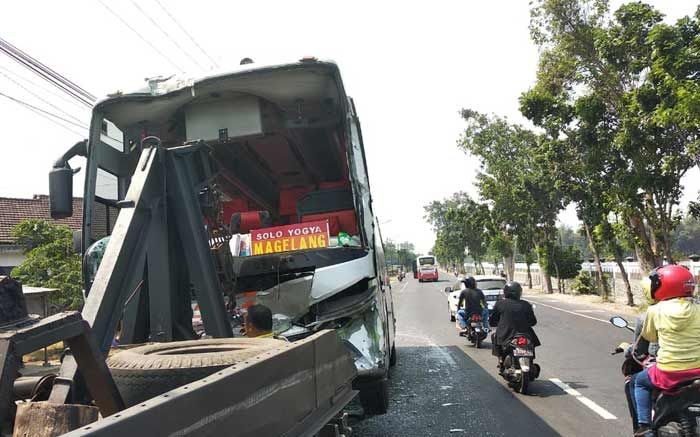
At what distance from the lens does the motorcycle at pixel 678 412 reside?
12.4 ft

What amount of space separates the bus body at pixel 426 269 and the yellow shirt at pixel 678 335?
186 feet

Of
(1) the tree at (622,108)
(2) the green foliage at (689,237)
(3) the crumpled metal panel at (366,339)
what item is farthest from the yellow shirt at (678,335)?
(2) the green foliage at (689,237)

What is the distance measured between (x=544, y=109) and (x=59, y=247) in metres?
17.0

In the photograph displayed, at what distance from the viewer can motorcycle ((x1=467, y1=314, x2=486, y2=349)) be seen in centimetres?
1188

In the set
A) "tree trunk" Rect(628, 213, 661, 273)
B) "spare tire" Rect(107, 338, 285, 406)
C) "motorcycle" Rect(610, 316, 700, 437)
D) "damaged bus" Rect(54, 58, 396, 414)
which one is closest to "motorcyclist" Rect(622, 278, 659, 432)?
"motorcycle" Rect(610, 316, 700, 437)

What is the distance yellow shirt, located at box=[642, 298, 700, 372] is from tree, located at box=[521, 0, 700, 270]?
10367 mm

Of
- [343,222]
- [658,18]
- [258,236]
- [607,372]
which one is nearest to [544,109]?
[658,18]

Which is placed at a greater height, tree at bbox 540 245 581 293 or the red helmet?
the red helmet

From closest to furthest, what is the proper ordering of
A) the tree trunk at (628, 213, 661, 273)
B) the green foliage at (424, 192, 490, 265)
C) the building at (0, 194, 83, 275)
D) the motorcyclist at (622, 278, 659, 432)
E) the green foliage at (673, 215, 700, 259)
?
the motorcyclist at (622, 278, 659, 432), the tree trunk at (628, 213, 661, 273), the building at (0, 194, 83, 275), the green foliage at (424, 192, 490, 265), the green foliage at (673, 215, 700, 259)

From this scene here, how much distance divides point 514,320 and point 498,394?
1030mm

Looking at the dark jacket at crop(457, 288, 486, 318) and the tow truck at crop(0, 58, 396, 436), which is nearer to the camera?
the tow truck at crop(0, 58, 396, 436)

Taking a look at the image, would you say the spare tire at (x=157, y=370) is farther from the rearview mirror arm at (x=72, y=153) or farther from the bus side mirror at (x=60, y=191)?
the rearview mirror arm at (x=72, y=153)

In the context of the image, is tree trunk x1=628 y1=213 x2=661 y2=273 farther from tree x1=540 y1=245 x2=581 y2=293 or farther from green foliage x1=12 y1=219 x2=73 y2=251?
green foliage x1=12 y1=219 x2=73 y2=251

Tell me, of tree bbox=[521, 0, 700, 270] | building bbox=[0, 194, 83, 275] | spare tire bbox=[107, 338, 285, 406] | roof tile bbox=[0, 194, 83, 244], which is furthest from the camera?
roof tile bbox=[0, 194, 83, 244]
